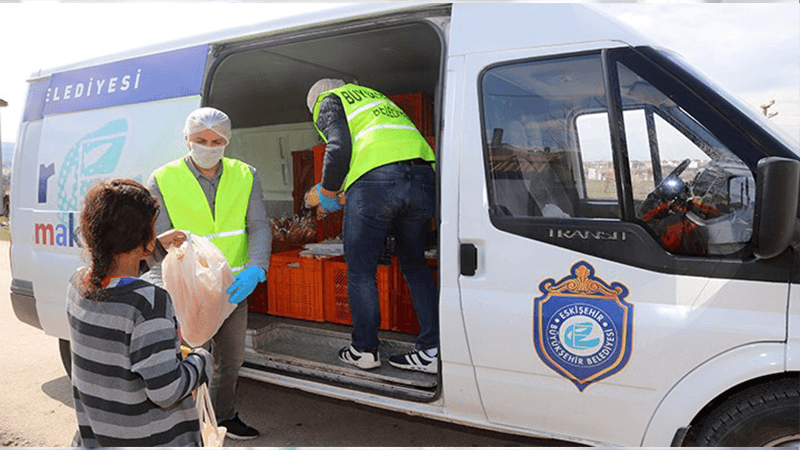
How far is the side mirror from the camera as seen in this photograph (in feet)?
6.46

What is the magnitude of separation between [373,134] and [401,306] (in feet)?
4.38

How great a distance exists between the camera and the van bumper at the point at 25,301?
14.2 feet

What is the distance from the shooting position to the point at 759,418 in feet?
7.50

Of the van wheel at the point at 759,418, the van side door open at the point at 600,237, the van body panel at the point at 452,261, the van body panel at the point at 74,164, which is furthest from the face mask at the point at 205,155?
the van wheel at the point at 759,418

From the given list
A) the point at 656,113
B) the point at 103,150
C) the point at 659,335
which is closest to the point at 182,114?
the point at 103,150

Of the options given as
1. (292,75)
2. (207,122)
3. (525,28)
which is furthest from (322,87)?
(292,75)

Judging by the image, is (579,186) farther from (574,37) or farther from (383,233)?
(383,233)

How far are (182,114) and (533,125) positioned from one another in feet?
6.89

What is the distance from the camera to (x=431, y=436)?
3.65m

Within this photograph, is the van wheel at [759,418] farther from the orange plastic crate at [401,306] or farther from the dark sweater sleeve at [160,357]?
the orange plastic crate at [401,306]

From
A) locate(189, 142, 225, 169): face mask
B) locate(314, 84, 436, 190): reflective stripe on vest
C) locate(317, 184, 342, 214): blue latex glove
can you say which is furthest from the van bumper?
locate(314, 84, 436, 190): reflective stripe on vest

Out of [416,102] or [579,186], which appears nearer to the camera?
[579,186]

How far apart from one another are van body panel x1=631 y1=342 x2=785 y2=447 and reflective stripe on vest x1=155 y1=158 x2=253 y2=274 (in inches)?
83.6

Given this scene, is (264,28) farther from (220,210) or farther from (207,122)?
(220,210)
